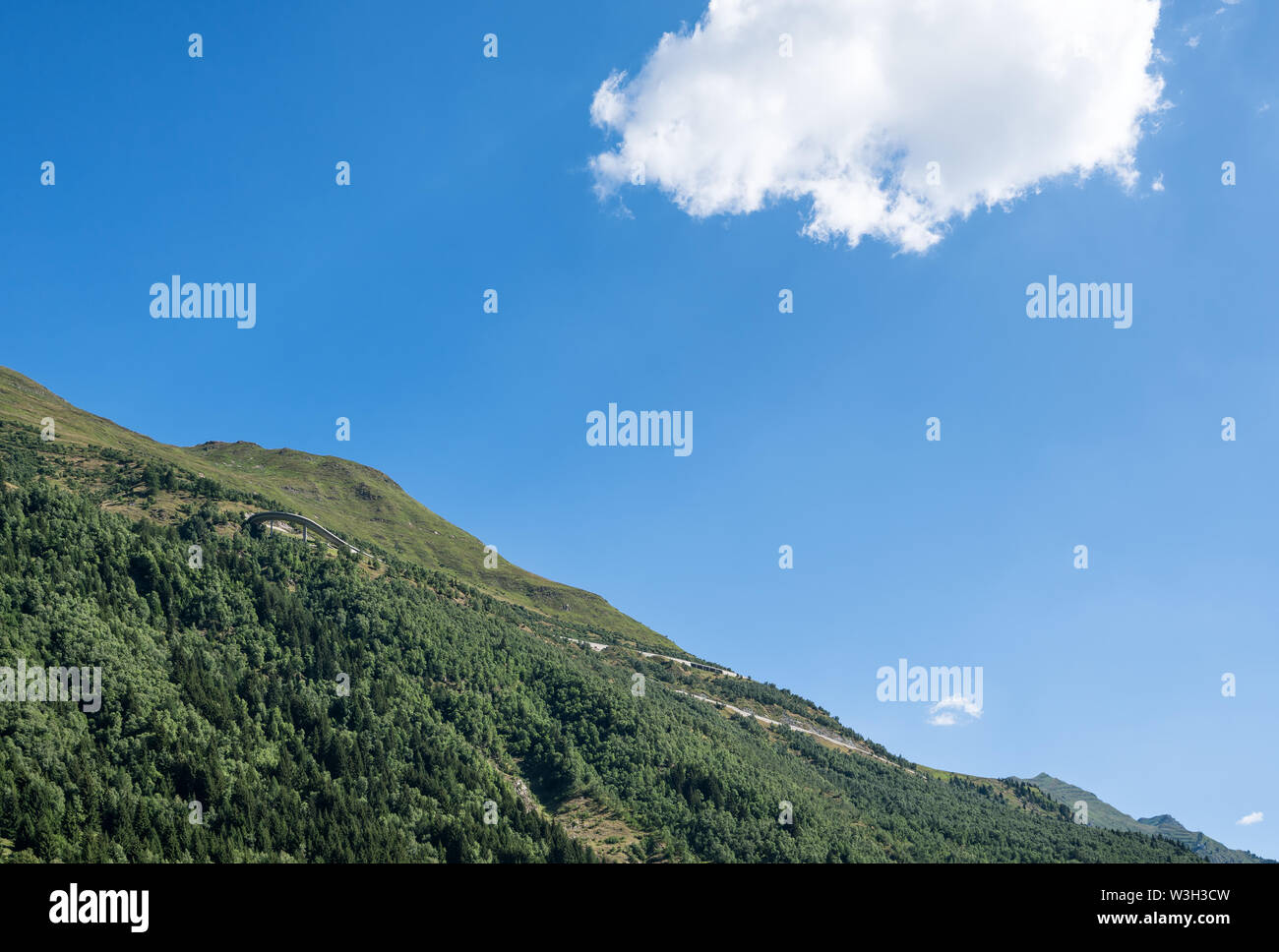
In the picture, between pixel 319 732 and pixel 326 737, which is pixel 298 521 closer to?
pixel 319 732

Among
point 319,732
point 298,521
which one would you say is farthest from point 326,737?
point 298,521

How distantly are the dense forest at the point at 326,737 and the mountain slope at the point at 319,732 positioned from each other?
0.34 m

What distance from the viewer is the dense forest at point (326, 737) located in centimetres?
7200

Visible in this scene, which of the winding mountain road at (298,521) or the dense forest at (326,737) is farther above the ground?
the winding mountain road at (298,521)

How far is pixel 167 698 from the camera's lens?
276ft

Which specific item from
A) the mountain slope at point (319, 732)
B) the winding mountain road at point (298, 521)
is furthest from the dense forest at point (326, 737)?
the winding mountain road at point (298, 521)

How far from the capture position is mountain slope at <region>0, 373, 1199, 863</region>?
239 feet

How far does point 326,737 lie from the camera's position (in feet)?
309

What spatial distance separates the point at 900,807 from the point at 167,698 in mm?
136141

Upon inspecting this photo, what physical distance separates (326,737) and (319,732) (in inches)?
56.9

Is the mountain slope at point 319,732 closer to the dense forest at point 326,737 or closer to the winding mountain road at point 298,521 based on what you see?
the dense forest at point 326,737

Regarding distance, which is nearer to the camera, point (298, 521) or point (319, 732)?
point (319, 732)

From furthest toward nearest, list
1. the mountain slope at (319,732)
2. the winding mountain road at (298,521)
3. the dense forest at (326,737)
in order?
the winding mountain road at (298,521) < the mountain slope at (319,732) < the dense forest at (326,737)
